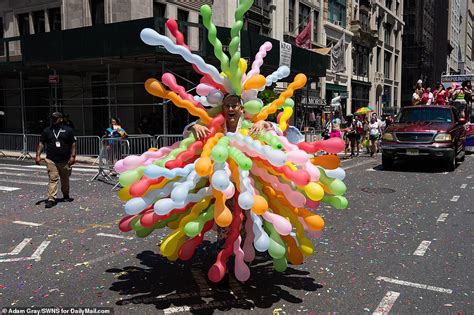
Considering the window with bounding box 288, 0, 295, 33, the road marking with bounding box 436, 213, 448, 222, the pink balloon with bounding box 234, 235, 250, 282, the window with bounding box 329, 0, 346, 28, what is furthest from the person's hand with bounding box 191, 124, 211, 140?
the window with bounding box 329, 0, 346, 28

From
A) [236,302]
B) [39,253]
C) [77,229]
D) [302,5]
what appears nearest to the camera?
[236,302]

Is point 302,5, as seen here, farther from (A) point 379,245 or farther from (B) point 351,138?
(A) point 379,245

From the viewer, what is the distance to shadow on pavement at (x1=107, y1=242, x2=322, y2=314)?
13.0ft

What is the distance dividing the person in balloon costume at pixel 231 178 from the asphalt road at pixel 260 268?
1.46 feet

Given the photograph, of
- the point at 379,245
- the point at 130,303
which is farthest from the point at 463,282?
the point at 130,303

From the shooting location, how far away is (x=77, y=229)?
6.74 metres

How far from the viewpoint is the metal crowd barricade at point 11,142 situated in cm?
1848

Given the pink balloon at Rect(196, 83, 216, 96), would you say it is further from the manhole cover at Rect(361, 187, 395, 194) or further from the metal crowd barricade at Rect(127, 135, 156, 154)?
the metal crowd barricade at Rect(127, 135, 156, 154)

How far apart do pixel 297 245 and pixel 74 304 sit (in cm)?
209

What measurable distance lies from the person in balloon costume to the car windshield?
35.0 feet

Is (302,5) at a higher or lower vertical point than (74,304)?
higher

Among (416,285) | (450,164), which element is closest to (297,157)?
(416,285)

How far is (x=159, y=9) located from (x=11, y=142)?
9643 mm

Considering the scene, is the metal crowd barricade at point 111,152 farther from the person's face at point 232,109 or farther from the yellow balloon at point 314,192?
the yellow balloon at point 314,192
